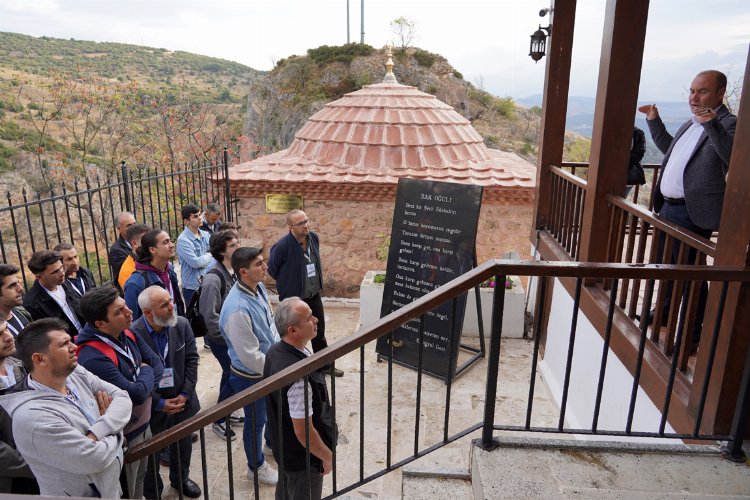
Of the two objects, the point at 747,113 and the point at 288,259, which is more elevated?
the point at 747,113

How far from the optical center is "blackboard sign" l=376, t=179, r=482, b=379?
564 centimetres

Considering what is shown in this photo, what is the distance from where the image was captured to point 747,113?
246 cm

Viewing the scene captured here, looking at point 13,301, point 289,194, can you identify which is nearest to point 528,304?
point 289,194

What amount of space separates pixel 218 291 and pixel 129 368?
4.13ft

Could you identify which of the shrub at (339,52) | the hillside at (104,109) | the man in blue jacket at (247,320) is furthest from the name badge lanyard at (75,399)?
the shrub at (339,52)

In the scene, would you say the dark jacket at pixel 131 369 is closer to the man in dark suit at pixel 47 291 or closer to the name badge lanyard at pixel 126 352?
the name badge lanyard at pixel 126 352

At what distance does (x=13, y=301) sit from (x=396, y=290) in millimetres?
3836

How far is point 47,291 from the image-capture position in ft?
12.5

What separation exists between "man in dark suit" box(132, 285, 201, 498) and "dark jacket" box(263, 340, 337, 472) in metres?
0.86

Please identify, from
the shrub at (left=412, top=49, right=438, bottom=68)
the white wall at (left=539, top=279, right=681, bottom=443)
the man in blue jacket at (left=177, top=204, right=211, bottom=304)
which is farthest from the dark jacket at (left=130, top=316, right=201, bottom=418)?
the shrub at (left=412, top=49, right=438, bottom=68)

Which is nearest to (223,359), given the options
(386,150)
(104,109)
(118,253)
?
(118,253)

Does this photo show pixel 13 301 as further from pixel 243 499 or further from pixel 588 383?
pixel 588 383

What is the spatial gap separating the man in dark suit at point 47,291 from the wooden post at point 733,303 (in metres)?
4.10

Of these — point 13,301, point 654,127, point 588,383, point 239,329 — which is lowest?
point 588,383
